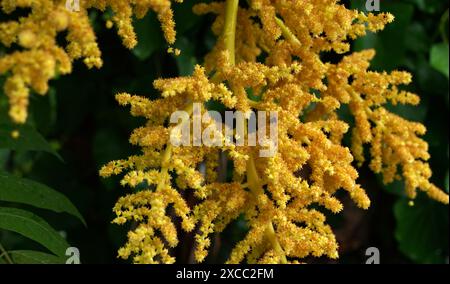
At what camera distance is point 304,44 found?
1.23 m

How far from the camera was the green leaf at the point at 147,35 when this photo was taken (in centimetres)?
167

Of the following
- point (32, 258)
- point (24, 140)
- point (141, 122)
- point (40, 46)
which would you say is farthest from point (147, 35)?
point (40, 46)

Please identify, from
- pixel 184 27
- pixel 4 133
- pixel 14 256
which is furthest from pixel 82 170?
pixel 14 256

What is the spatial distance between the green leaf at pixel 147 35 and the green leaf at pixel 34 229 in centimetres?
64

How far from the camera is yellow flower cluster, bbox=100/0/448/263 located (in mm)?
1004

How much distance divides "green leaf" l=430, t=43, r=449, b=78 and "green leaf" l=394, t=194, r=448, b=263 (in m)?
0.50

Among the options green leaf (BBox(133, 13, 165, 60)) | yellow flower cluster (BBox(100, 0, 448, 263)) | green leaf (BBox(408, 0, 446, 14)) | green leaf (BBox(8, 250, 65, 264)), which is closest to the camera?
yellow flower cluster (BBox(100, 0, 448, 263))

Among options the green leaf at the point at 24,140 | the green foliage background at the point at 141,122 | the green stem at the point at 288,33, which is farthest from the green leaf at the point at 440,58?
the green leaf at the point at 24,140

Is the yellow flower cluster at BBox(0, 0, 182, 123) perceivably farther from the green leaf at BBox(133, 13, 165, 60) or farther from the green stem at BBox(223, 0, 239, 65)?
the green leaf at BBox(133, 13, 165, 60)

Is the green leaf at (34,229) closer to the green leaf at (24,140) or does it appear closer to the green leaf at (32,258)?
the green leaf at (32,258)

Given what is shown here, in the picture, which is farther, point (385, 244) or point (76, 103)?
point (385, 244)

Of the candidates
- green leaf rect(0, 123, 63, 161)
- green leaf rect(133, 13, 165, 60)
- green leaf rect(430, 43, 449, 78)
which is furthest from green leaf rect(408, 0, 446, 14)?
green leaf rect(0, 123, 63, 161)
